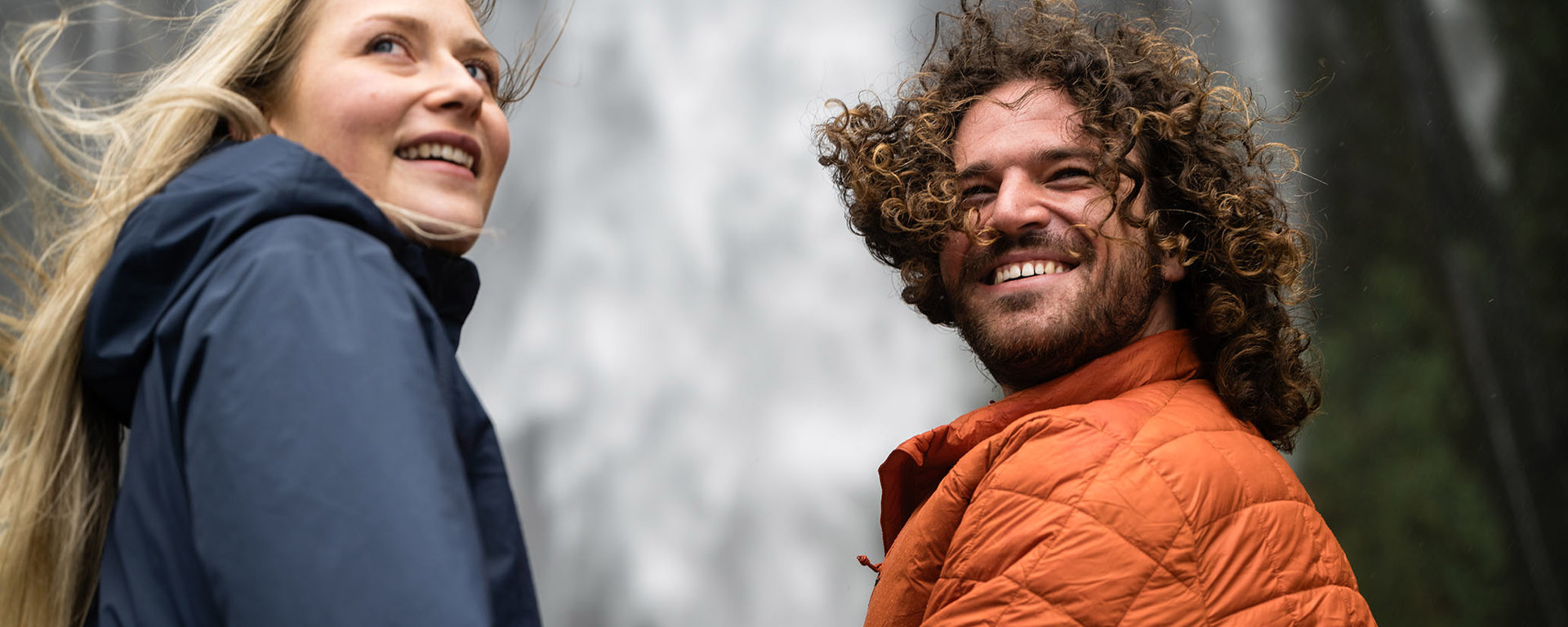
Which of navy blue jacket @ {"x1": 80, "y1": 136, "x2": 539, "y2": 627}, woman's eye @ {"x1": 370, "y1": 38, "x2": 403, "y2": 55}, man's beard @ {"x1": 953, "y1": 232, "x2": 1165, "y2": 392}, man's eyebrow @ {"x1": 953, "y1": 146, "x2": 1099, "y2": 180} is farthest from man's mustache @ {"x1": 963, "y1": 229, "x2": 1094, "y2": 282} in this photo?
navy blue jacket @ {"x1": 80, "y1": 136, "x2": 539, "y2": 627}

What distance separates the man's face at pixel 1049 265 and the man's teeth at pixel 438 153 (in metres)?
0.95

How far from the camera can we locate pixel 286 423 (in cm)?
87

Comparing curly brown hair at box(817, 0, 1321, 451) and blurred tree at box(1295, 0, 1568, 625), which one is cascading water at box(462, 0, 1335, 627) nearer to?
blurred tree at box(1295, 0, 1568, 625)

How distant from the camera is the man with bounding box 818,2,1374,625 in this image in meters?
1.48

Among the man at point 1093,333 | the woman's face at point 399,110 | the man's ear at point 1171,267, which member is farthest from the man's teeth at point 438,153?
the man's ear at point 1171,267

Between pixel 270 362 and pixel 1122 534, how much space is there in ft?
3.30

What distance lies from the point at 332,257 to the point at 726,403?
14.8ft

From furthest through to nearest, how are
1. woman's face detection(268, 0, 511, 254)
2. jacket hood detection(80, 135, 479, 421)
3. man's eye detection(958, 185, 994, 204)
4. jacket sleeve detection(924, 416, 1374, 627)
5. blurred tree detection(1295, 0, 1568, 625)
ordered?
blurred tree detection(1295, 0, 1568, 625), man's eye detection(958, 185, 994, 204), jacket sleeve detection(924, 416, 1374, 627), woman's face detection(268, 0, 511, 254), jacket hood detection(80, 135, 479, 421)

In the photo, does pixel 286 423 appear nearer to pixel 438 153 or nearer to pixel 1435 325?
pixel 438 153

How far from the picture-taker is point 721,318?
5.60 m

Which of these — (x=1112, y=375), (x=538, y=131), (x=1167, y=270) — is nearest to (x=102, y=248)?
(x=1112, y=375)

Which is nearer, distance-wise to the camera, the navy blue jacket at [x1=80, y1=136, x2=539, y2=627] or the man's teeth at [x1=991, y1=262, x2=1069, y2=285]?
the navy blue jacket at [x1=80, y1=136, x2=539, y2=627]

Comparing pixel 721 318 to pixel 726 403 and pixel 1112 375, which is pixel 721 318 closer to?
pixel 726 403

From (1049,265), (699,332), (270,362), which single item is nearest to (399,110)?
(270,362)
